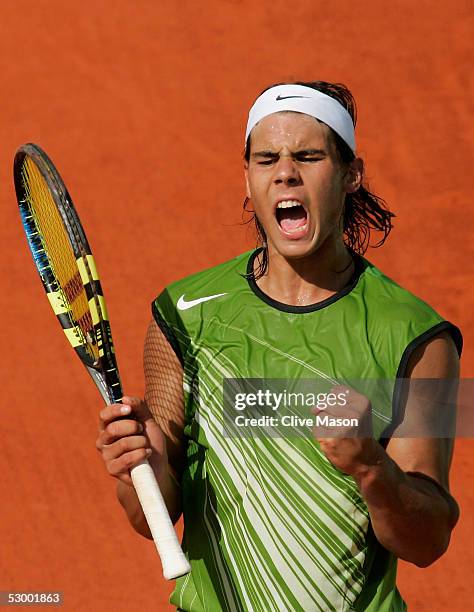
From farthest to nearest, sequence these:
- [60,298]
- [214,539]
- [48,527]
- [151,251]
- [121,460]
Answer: [151,251] → [48,527] → [60,298] → [214,539] → [121,460]

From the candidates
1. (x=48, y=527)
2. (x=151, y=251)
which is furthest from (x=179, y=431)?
(x=151, y=251)

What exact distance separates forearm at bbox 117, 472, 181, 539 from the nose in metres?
0.78

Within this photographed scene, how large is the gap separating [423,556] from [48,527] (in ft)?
13.0

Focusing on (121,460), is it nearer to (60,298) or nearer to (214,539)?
(214,539)

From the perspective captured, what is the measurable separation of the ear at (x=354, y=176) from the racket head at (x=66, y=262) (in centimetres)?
71

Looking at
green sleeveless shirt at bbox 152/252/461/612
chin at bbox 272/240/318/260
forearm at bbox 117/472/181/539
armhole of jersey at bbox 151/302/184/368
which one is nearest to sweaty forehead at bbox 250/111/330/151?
chin at bbox 272/240/318/260

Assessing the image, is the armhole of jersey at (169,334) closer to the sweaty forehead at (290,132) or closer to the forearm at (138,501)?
the forearm at (138,501)

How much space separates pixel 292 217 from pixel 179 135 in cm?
472

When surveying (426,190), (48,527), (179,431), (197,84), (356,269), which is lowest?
(48,527)

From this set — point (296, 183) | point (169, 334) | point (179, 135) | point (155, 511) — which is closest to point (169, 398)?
point (169, 334)

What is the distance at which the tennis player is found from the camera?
3.01 metres

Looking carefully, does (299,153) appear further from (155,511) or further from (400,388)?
(155,511)

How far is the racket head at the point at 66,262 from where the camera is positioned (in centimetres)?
319

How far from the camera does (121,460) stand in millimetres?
2893
